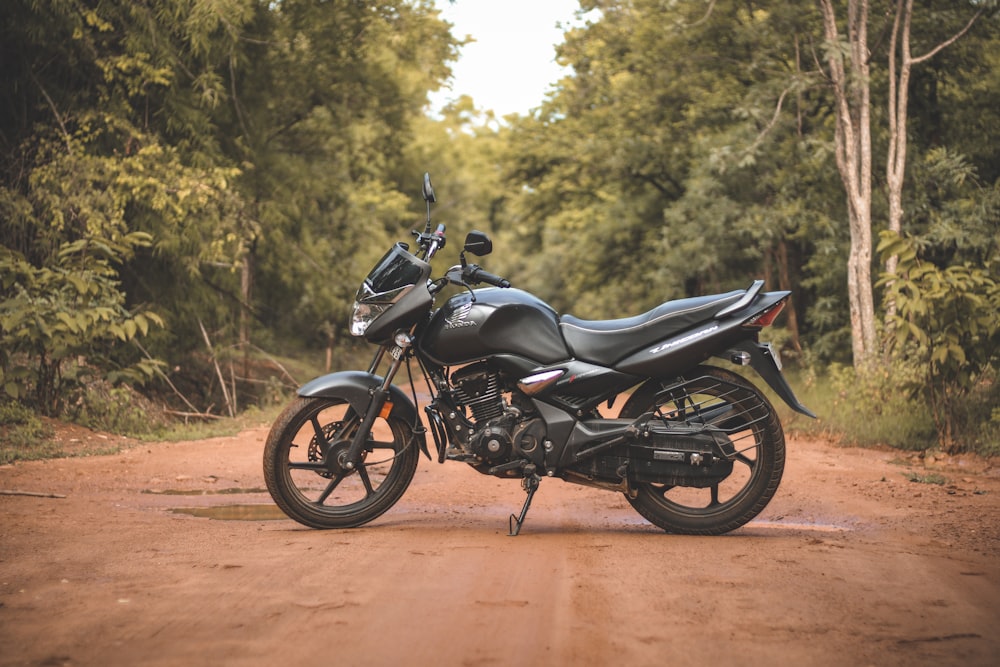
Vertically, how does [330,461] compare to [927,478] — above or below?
above

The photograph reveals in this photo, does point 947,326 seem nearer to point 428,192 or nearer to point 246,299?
point 428,192

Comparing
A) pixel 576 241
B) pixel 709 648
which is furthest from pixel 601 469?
pixel 576 241

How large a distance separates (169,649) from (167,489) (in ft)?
14.5

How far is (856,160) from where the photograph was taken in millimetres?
14547

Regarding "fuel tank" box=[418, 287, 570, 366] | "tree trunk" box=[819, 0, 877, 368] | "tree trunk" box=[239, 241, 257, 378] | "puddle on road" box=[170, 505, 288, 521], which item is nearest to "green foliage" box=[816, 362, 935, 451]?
"tree trunk" box=[819, 0, 877, 368]

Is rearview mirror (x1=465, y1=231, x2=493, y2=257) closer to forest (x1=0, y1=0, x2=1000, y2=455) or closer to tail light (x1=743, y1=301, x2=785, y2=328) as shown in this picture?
tail light (x1=743, y1=301, x2=785, y2=328)

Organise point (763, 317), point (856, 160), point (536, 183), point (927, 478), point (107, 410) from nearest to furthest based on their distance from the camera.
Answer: point (763, 317) → point (927, 478) → point (107, 410) → point (856, 160) → point (536, 183)

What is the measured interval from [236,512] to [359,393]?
1351mm

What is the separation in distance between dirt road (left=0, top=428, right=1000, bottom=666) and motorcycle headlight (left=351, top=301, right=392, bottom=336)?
3.73 ft

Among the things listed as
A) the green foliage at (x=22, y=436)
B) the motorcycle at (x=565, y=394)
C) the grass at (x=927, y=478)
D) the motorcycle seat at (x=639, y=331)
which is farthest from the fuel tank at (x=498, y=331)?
the green foliage at (x=22, y=436)

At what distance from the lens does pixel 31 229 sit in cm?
1313

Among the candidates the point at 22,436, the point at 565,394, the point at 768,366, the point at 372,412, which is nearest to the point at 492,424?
the point at 565,394

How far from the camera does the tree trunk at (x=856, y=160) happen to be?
14.1 meters

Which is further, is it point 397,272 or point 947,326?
point 947,326
